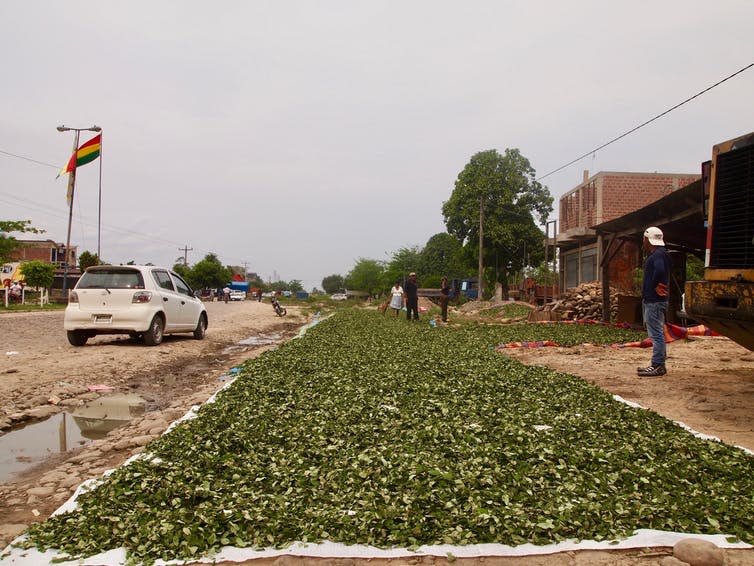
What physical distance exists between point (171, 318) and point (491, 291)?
42502mm

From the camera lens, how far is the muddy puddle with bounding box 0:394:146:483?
4.50 m

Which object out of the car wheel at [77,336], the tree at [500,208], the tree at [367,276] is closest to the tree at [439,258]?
the tree at [367,276]

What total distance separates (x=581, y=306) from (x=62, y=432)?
17791 millimetres

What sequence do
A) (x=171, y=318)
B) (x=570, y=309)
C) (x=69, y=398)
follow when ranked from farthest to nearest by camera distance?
(x=570, y=309) → (x=171, y=318) → (x=69, y=398)

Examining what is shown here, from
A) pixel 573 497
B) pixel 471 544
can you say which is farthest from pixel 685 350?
pixel 471 544

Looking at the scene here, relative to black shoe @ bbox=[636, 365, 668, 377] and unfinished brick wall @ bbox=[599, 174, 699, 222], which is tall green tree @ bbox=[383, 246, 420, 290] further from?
black shoe @ bbox=[636, 365, 668, 377]

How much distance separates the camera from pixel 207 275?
89.8 m

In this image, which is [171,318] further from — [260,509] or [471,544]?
[471,544]

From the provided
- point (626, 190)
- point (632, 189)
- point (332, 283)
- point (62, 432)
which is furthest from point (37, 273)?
point (332, 283)

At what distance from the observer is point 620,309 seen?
616 inches

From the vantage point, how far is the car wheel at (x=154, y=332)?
10.8 metres

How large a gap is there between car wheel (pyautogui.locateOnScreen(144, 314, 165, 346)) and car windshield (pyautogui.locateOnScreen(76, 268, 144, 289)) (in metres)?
0.77

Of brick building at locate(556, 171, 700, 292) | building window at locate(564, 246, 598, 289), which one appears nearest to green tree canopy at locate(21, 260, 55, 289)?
brick building at locate(556, 171, 700, 292)

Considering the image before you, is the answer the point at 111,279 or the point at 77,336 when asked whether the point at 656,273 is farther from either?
the point at 77,336
